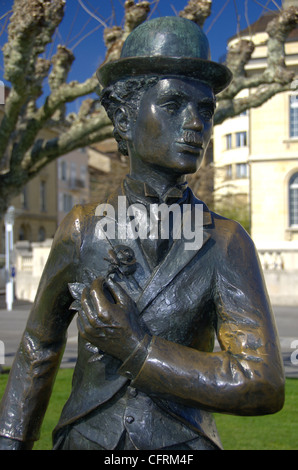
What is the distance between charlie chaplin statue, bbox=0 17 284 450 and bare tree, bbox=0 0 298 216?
16.2ft

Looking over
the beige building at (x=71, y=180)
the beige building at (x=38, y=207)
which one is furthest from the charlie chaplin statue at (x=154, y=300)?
the beige building at (x=71, y=180)

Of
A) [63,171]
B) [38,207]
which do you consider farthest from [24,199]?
[63,171]

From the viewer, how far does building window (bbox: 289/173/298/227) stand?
26.6 metres

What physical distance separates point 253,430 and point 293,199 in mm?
22076

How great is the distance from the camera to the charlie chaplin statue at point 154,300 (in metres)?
1.70

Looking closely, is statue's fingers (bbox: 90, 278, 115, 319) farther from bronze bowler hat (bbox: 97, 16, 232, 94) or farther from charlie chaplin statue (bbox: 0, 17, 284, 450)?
bronze bowler hat (bbox: 97, 16, 232, 94)

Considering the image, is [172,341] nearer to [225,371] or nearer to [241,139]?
[225,371]

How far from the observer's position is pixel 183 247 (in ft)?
6.25

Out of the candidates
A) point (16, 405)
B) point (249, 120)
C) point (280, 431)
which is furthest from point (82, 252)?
point (249, 120)

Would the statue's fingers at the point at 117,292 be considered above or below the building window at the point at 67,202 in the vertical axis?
below

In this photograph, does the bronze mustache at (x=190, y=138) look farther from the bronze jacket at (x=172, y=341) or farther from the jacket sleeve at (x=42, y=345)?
the jacket sleeve at (x=42, y=345)

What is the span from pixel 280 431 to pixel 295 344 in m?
4.73

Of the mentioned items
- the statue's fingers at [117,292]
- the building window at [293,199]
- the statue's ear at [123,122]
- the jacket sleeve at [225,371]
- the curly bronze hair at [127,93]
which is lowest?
the jacket sleeve at [225,371]

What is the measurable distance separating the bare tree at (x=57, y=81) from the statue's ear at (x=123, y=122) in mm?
4799
